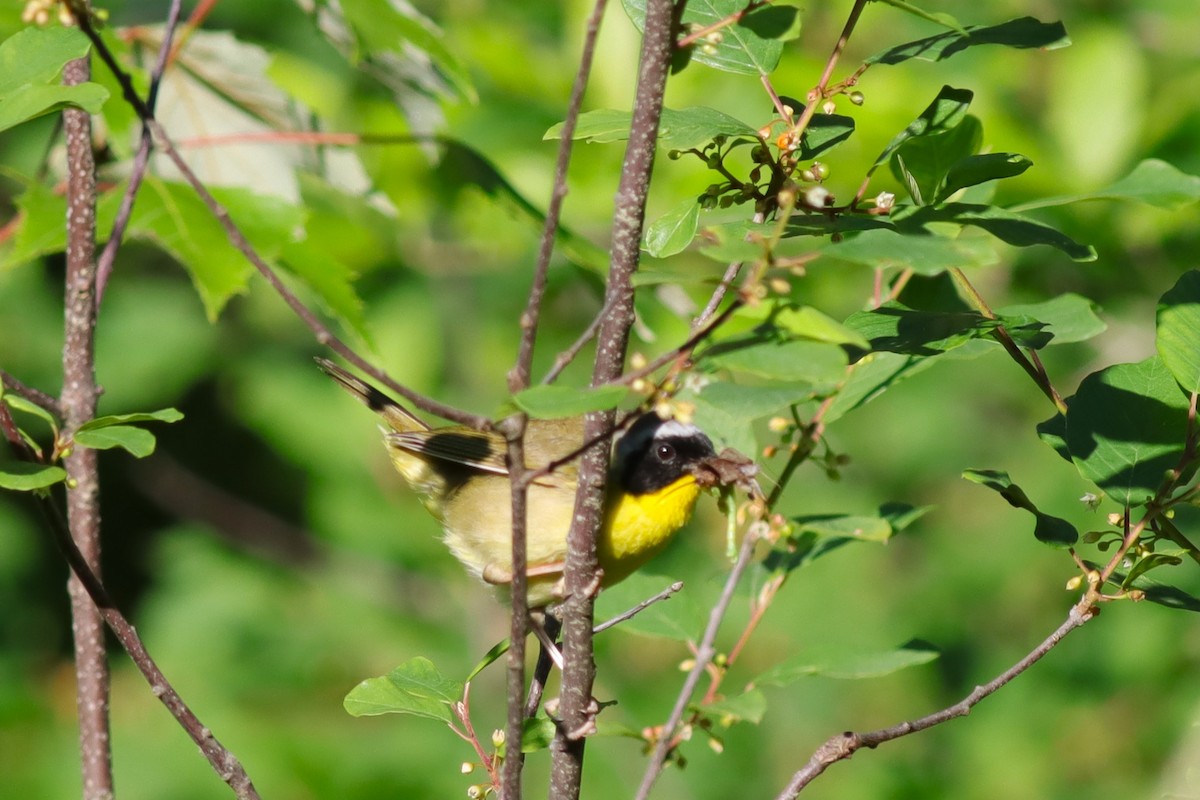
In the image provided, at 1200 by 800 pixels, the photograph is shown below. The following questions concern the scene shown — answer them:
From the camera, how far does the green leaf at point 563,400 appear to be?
106 cm

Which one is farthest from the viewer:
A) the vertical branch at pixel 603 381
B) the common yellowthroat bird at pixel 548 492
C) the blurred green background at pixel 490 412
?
the blurred green background at pixel 490 412

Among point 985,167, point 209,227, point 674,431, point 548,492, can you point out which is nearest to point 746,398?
point 985,167

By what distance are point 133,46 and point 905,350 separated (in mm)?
2137

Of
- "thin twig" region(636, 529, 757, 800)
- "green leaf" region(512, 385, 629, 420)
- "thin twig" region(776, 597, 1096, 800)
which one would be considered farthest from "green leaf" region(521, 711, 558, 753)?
"green leaf" region(512, 385, 629, 420)

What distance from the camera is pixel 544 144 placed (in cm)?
401

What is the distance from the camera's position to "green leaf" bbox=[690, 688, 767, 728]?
1.41m

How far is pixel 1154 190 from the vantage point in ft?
4.32

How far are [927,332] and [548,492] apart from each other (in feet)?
4.78

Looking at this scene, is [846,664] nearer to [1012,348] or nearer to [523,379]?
[1012,348]

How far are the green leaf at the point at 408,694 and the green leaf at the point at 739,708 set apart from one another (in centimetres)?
33

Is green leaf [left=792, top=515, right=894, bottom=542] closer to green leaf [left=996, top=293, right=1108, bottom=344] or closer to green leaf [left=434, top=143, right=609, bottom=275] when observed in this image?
green leaf [left=996, top=293, right=1108, bottom=344]

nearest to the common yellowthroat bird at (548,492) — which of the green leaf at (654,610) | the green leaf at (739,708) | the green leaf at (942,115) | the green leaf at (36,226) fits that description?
the green leaf at (654,610)

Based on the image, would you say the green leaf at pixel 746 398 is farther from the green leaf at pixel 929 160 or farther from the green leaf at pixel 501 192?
the green leaf at pixel 501 192

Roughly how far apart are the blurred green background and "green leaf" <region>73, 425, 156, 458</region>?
7.35 ft
